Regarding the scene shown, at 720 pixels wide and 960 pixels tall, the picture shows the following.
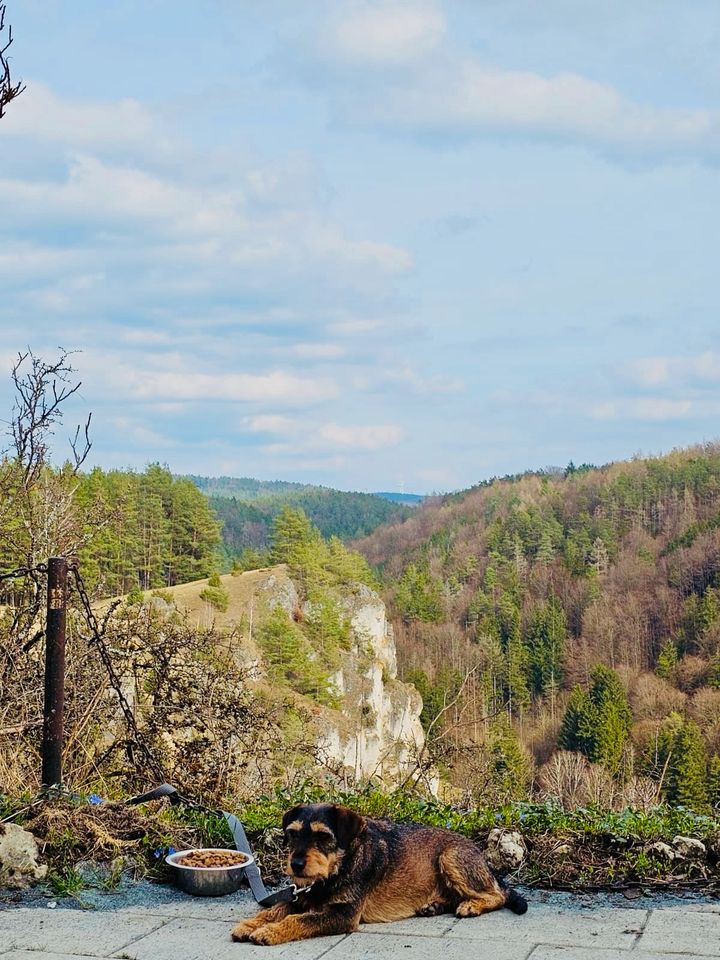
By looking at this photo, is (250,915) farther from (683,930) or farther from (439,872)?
(683,930)

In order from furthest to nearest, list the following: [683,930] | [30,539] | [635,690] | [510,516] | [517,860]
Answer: [510,516], [635,690], [30,539], [517,860], [683,930]

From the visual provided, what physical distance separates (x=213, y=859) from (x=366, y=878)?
3.17 ft

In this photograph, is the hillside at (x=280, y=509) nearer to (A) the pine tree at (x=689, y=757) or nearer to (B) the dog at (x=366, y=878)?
(A) the pine tree at (x=689, y=757)

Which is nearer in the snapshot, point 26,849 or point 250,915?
point 250,915

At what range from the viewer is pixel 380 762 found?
21.9ft

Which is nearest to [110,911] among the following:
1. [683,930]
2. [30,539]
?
[683,930]

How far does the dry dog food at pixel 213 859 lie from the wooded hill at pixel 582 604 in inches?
1917

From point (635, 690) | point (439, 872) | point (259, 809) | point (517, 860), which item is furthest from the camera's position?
point (635, 690)

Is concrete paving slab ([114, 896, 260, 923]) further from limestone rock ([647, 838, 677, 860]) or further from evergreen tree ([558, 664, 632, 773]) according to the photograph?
evergreen tree ([558, 664, 632, 773])

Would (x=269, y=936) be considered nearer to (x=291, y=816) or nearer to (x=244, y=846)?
(x=291, y=816)

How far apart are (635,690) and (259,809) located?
83986 millimetres

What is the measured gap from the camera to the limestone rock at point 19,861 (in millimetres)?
4773

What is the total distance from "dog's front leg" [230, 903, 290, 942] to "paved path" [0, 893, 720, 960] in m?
0.05

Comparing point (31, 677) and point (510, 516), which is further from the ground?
point (510, 516)
